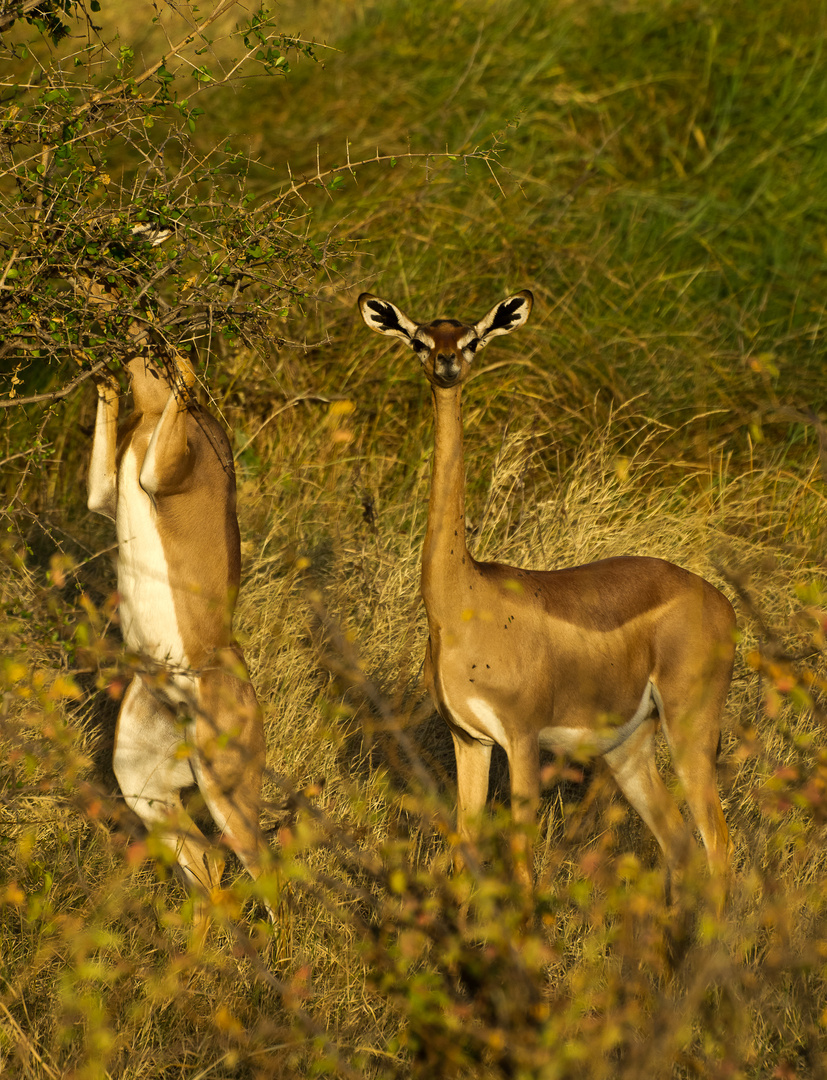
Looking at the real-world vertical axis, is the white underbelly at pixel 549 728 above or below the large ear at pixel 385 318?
below

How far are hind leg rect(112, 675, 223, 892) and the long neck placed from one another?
3.95 feet

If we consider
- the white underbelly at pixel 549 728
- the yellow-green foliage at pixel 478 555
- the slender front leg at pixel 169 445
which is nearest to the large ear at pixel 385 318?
the yellow-green foliage at pixel 478 555

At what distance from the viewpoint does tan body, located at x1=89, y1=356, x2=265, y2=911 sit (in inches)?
175

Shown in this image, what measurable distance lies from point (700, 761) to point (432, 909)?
203cm

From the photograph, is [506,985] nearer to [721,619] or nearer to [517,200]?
[721,619]

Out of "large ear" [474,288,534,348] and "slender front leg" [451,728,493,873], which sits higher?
"large ear" [474,288,534,348]

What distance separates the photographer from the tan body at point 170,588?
445 cm

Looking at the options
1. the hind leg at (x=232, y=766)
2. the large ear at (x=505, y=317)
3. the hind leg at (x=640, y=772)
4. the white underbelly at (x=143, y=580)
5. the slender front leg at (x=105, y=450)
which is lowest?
the hind leg at (x=640, y=772)

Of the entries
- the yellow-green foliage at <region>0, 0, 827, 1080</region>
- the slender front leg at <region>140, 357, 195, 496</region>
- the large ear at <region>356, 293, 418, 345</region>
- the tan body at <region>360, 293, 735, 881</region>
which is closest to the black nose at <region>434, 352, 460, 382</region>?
the tan body at <region>360, 293, 735, 881</region>

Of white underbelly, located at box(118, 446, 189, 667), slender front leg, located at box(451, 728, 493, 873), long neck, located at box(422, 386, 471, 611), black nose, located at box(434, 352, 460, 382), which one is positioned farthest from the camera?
white underbelly, located at box(118, 446, 189, 667)

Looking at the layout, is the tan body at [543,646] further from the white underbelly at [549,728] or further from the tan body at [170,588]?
the tan body at [170,588]

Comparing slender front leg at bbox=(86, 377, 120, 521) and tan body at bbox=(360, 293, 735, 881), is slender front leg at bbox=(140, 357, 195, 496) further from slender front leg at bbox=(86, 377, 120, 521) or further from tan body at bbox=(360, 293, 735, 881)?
tan body at bbox=(360, 293, 735, 881)

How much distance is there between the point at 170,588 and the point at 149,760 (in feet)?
2.33

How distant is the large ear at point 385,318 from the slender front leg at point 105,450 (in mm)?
1005
